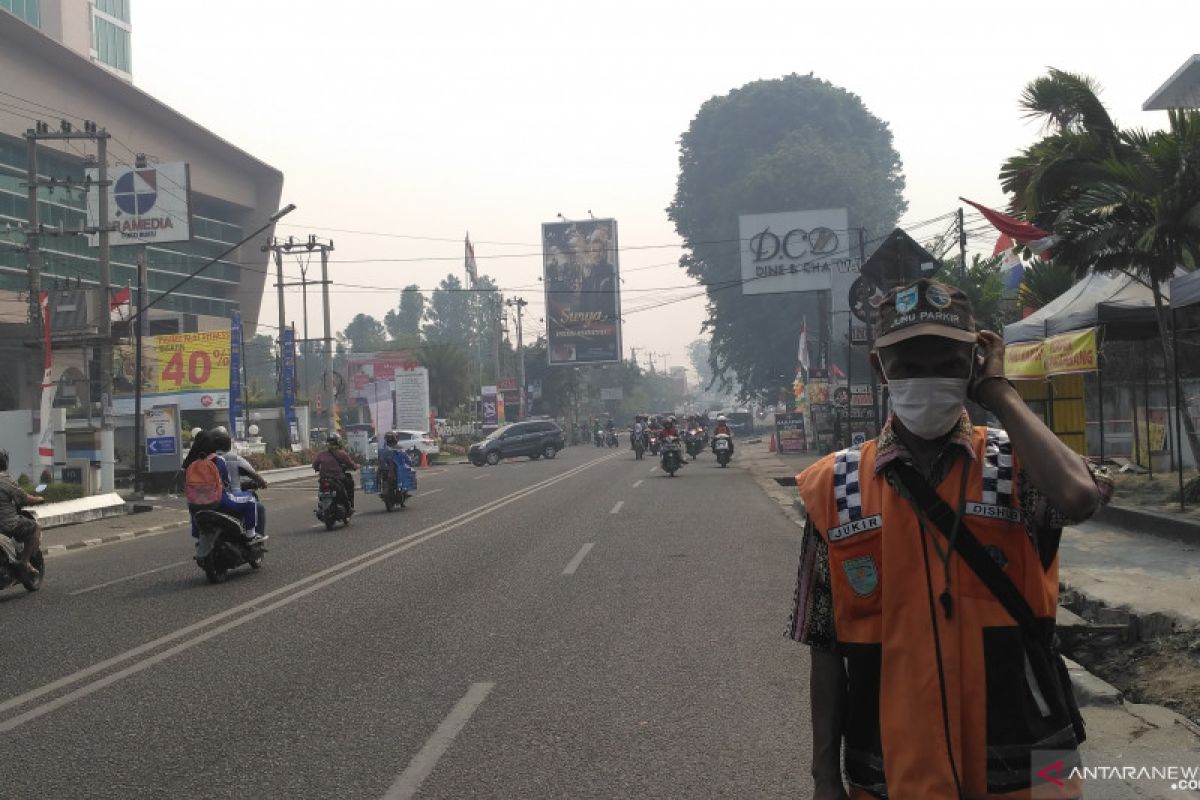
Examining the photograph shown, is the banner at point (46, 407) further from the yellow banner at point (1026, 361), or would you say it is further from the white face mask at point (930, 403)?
the white face mask at point (930, 403)

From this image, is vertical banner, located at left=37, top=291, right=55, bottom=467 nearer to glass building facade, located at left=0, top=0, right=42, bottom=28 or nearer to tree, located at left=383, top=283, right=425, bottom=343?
glass building facade, located at left=0, top=0, right=42, bottom=28

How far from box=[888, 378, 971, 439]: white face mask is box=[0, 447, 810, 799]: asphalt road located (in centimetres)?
294

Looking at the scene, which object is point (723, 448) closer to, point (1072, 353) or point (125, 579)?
point (1072, 353)

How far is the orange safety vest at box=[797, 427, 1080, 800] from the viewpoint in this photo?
92.8 inches

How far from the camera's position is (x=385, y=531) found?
18.0m

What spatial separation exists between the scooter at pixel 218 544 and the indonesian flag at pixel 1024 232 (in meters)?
10.4

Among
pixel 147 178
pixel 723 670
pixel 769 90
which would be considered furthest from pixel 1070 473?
pixel 769 90

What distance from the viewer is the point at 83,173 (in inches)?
2370

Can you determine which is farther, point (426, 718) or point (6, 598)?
point (6, 598)

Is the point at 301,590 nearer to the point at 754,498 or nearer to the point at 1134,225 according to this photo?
the point at 1134,225

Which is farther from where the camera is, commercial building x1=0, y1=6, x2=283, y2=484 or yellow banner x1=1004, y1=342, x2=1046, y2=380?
commercial building x1=0, y1=6, x2=283, y2=484

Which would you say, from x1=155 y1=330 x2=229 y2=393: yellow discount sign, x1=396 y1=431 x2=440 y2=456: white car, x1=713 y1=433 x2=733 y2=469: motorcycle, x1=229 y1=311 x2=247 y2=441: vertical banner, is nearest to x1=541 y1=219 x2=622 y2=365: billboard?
x1=396 y1=431 x2=440 y2=456: white car

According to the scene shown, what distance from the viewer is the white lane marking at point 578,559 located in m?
12.5

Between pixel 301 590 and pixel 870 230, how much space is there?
2686 inches
